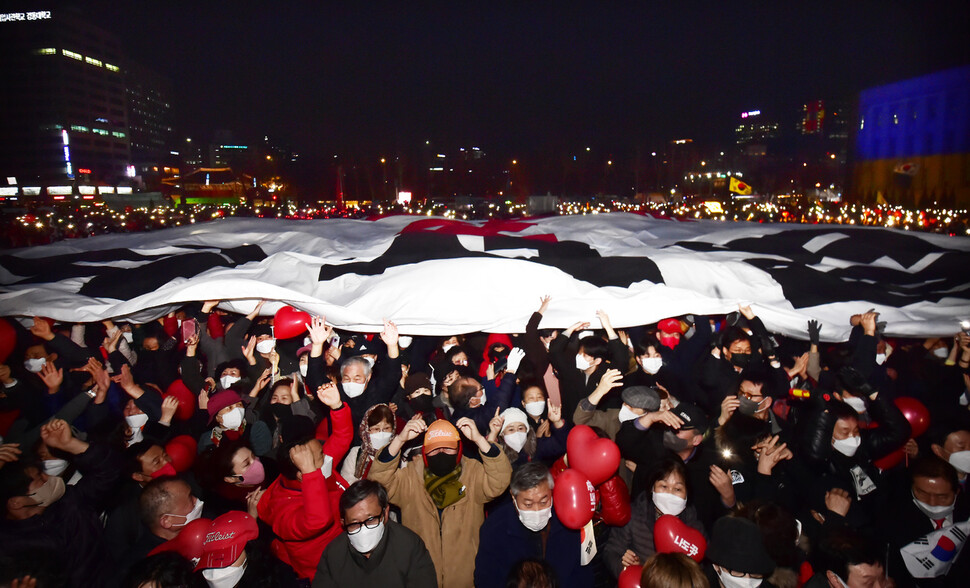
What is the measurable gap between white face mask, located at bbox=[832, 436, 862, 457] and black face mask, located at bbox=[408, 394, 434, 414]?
249cm

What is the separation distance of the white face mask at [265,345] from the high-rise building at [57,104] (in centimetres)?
8365

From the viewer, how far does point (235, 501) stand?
3016mm

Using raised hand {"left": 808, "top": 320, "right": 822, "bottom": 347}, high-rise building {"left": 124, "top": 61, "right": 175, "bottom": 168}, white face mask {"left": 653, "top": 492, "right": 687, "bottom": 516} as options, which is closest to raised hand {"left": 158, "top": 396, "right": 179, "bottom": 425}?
white face mask {"left": 653, "top": 492, "right": 687, "bottom": 516}

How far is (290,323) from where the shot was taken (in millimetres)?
3953

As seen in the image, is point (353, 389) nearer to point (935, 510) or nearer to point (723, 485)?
point (723, 485)

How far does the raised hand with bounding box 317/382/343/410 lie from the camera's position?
3117 mm

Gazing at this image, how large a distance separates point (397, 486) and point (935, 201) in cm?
3977

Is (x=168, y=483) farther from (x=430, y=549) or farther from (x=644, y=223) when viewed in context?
(x=644, y=223)

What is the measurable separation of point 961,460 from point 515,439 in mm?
2481

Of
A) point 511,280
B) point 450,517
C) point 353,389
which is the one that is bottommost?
point 450,517

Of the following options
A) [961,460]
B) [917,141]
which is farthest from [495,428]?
[917,141]

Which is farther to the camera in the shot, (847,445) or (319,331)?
(319,331)

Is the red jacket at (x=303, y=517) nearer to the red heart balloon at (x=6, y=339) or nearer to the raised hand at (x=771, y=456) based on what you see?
the raised hand at (x=771, y=456)

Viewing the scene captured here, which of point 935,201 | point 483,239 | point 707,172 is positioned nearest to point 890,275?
point 483,239
